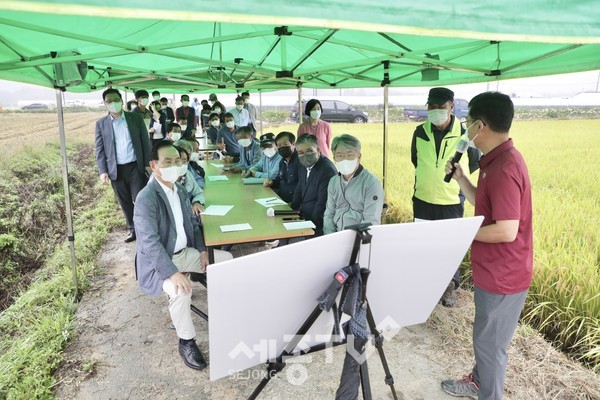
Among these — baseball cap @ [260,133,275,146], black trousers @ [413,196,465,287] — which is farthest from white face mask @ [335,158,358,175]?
baseball cap @ [260,133,275,146]

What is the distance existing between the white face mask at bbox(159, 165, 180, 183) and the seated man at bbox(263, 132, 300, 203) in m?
1.54

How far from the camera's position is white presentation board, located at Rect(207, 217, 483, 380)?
3.44 ft

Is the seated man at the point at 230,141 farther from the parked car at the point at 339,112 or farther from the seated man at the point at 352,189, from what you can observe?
the parked car at the point at 339,112

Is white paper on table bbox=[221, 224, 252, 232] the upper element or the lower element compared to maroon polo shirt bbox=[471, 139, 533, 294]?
lower

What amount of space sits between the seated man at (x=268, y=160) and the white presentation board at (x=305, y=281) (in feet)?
9.55

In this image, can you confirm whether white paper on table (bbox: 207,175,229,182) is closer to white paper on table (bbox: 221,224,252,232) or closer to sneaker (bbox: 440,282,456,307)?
white paper on table (bbox: 221,224,252,232)

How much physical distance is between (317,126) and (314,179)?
176cm

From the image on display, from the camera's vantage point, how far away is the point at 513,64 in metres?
3.07

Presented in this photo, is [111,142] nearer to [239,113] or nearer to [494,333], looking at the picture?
[239,113]

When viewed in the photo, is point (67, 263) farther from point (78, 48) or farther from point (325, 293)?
point (325, 293)

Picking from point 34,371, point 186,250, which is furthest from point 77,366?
point 186,250

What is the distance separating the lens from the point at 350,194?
2590 mm

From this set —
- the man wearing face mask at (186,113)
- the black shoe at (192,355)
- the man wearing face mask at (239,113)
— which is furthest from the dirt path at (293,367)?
the man wearing face mask at (186,113)

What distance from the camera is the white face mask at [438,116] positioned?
2664 mm
